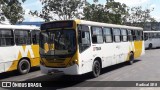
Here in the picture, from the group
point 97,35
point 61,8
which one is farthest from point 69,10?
point 97,35

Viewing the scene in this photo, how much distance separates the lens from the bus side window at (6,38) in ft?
44.6

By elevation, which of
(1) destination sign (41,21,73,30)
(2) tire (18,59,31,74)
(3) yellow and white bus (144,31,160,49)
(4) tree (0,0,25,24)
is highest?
(4) tree (0,0,25,24)

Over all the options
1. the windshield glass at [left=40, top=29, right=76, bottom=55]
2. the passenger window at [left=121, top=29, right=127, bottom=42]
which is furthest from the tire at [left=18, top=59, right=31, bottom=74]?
the passenger window at [left=121, top=29, right=127, bottom=42]

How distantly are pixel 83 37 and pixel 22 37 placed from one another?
4.68 m

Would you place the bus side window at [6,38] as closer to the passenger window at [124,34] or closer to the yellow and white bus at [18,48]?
the yellow and white bus at [18,48]

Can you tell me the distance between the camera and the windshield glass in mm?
11469

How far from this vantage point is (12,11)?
2514 centimetres

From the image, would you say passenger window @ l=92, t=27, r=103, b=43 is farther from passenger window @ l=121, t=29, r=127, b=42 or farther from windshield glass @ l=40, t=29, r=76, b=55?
passenger window @ l=121, t=29, r=127, b=42

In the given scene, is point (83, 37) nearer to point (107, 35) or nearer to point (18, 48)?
point (107, 35)

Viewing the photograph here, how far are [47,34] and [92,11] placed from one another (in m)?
26.3

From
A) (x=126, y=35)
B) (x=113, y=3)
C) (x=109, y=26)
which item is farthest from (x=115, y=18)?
(x=109, y=26)

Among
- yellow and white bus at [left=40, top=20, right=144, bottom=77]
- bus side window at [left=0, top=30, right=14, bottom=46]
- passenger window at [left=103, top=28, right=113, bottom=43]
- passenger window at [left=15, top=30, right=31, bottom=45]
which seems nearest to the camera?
yellow and white bus at [left=40, top=20, right=144, bottom=77]

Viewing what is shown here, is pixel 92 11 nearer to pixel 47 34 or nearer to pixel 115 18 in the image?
pixel 115 18

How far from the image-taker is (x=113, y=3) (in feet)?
132
